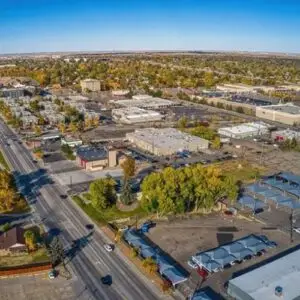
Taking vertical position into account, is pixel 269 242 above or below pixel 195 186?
below

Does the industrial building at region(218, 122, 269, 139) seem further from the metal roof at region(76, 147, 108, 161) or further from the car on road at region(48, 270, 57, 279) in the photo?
the car on road at region(48, 270, 57, 279)

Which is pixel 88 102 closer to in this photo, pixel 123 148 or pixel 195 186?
pixel 123 148

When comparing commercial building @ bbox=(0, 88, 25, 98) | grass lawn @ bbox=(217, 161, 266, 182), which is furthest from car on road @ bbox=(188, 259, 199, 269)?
commercial building @ bbox=(0, 88, 25, 98)

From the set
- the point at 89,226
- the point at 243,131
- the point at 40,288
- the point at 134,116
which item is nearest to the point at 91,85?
the point at 134,116

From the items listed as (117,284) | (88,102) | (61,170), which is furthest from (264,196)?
(88,102)

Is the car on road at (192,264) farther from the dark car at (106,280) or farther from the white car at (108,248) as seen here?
the white car at (108,248)

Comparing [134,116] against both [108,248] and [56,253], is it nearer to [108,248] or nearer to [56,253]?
[108,248]
